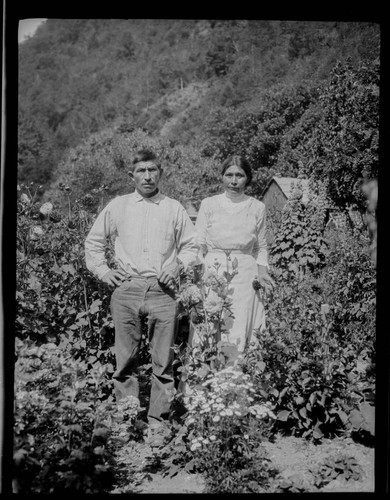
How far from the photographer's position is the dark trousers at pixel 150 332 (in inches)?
120

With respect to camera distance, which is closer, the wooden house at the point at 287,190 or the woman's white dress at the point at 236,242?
the woman's white dress at the point at 236,242

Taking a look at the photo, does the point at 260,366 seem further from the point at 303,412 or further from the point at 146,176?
the point at 146,176

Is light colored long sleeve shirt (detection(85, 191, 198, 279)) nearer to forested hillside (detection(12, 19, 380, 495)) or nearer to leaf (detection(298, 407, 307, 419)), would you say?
forested hillside (detection(12, 19, 380, 495))

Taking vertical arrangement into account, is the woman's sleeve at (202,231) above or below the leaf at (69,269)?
above

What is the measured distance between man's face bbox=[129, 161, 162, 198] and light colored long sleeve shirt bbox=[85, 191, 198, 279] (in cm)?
7

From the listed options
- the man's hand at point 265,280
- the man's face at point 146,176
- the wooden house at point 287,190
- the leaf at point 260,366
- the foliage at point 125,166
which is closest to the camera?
the leaf at point 260,366

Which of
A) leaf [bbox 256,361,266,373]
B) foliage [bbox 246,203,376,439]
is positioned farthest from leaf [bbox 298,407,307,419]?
leaf [bbox 256,361,266,373]

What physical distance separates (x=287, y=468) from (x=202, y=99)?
22.5 meters

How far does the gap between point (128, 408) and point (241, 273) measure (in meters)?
1.15

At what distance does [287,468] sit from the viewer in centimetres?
276

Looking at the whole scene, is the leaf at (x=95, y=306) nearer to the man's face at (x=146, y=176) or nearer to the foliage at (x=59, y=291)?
the foliage at (x=59, y=291)

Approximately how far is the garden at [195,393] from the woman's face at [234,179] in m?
0.50

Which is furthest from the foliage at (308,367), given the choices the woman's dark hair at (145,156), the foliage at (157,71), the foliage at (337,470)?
the foliage at (157,71)
